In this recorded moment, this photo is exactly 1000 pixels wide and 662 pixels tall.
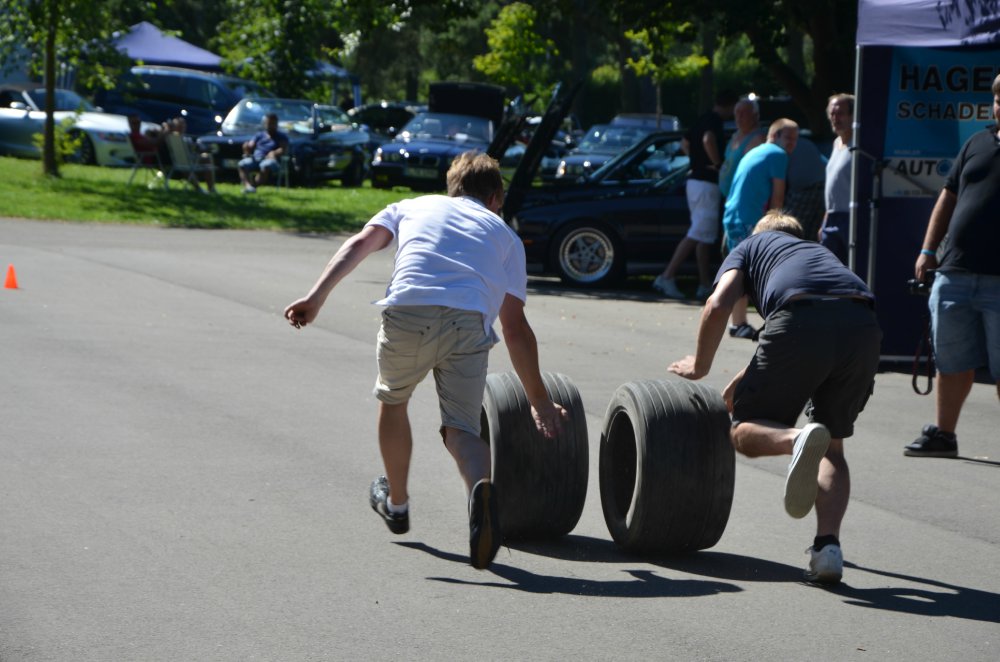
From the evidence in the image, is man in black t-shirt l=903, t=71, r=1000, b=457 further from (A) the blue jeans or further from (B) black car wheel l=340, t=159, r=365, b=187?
(B) black car wheel l=340, t=159, r=365, b=187

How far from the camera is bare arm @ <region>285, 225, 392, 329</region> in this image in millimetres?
5289

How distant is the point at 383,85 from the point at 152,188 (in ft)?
184

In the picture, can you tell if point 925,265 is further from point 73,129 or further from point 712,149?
point 73,129

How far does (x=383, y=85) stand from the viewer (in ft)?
260

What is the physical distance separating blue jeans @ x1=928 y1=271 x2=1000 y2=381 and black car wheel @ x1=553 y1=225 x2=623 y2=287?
7845 millimetres

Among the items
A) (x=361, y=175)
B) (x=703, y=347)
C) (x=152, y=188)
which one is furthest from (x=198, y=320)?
(x=361, y=175)

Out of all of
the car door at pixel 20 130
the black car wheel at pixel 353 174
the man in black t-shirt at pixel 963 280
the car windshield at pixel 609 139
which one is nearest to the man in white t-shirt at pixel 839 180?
the man in black t-shirt at pixel 963 280

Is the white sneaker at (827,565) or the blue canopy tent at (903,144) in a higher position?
the blue canopy tent at (903,144)

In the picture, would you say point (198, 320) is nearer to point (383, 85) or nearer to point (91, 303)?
point (91, 303)

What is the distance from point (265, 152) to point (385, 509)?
21334 mm

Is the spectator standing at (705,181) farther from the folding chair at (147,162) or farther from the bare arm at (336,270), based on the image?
the folding chair at (147,162)

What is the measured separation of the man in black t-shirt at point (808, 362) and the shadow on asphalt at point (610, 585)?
438 mm

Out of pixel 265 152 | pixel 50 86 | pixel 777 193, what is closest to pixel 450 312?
pixel 777 193

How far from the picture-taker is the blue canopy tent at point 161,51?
133 feet
